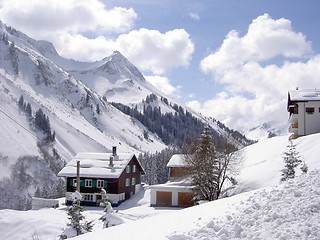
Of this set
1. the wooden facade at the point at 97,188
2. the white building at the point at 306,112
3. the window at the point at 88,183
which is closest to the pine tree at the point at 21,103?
the wooden facade at the point at 97,188

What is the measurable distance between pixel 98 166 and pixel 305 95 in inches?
1216

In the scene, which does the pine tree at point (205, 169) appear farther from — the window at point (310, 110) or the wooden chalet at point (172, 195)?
the window at point (310, 110)

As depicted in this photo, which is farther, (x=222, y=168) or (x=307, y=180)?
(x=222, y=168)

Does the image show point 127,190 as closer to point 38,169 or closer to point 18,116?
point 38,169

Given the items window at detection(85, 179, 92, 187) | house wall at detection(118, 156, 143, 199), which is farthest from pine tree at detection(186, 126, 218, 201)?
window at detection(85, 179, 92, 187)

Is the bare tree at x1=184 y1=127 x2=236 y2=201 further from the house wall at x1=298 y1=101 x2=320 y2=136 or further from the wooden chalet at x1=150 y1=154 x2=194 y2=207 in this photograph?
the house wall at x1=298 y1=101 x2=320 y2=136

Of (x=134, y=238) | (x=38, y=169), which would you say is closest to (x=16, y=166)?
(x=38, y=169)

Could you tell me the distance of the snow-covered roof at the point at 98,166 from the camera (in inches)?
2189

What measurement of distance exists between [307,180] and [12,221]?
2500 cm

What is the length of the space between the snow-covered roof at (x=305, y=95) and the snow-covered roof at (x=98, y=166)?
26.3 meters

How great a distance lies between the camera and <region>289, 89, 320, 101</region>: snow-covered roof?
150 feet

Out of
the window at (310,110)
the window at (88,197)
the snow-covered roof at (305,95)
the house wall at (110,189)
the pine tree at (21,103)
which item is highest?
the pine tree at (21,103)

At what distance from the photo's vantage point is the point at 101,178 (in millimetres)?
55469

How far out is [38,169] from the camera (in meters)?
142
